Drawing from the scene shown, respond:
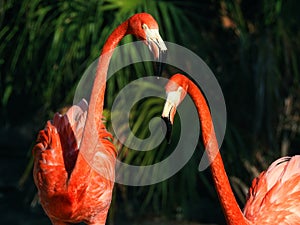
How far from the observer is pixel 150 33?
3.57m

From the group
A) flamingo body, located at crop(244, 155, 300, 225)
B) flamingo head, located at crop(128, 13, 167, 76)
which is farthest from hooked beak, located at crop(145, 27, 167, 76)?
flamingo body, located at crop(244, 155, 300, 225)

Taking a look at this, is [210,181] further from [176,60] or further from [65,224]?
[65,224]

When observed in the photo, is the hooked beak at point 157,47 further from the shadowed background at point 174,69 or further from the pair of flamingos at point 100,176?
the shadowed background at point 174,69

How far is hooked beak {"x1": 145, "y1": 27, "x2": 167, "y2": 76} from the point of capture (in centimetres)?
338

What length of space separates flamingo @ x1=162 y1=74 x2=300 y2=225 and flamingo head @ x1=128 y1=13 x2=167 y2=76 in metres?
0.12

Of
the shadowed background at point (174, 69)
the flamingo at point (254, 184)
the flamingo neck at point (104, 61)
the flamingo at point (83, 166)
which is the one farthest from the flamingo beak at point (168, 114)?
the shadowed background at point (174, 69)

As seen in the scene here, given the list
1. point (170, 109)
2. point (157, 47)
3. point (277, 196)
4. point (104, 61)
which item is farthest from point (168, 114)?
point (277, 196)

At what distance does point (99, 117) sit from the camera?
406 cm

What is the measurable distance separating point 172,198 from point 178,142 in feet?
1.49

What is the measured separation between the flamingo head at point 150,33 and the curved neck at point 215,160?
200 mm

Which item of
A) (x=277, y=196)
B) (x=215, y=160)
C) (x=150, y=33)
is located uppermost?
(x=150, y=33)

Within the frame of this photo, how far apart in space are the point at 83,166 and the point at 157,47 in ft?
2.75

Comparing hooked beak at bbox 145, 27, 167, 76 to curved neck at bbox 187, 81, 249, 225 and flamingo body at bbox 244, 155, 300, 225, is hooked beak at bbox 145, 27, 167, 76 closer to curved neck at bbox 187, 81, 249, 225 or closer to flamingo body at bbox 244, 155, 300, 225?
curved neck at bbox 187, 81, 249, 225

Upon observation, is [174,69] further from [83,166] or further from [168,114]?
[168,114]
